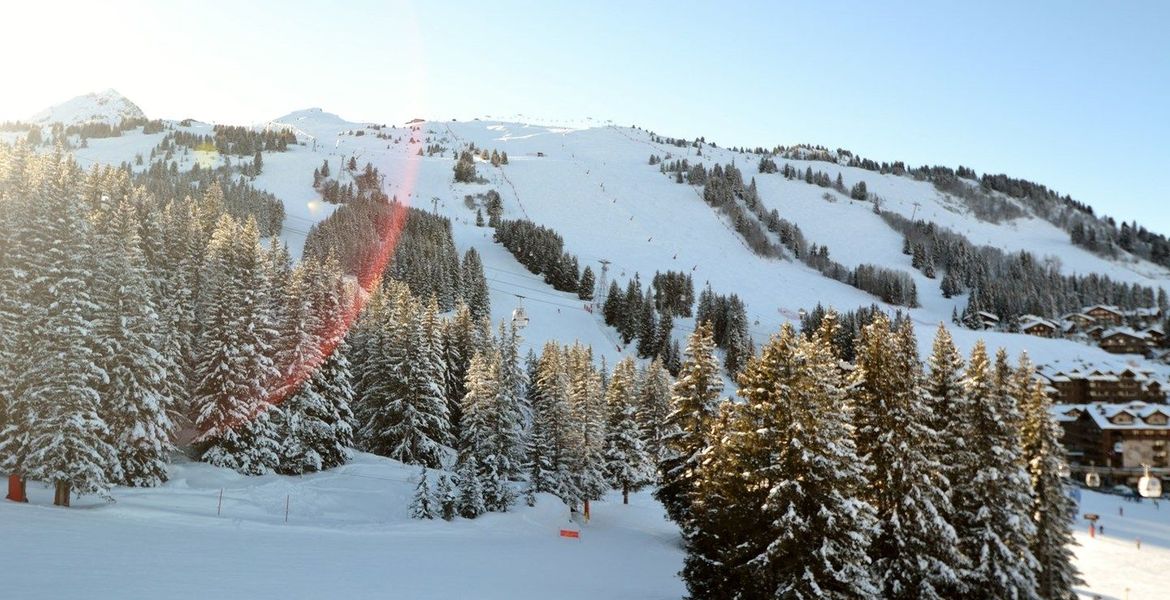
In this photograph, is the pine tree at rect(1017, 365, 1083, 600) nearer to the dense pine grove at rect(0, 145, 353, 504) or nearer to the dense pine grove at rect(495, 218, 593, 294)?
the dense pine grove at rect(0, 145, 353, 504)

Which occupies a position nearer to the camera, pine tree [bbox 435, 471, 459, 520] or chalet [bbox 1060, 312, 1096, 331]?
pine tree [bbox 435, 471, 459, 520]

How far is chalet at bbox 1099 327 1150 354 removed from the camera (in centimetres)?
13138

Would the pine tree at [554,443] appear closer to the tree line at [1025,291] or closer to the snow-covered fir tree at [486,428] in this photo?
the snow-covered fir tree at [486,428]

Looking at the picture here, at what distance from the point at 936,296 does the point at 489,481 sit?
174 m

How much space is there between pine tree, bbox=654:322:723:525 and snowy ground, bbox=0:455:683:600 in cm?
413

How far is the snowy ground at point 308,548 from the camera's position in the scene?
16.8 metres

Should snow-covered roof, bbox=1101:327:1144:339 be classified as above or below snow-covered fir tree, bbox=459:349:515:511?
above

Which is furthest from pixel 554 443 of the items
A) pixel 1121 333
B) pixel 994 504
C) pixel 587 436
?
pixel 1121 333

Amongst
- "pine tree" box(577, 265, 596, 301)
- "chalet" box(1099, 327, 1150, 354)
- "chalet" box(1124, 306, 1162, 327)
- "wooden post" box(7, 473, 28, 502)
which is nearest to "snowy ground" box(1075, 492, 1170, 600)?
"wooden post" box(7, 473, 28, 502)

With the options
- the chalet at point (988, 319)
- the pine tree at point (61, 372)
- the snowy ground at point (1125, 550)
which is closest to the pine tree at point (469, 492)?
the pine tree at point (61, 372)

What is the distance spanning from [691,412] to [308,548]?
54.8 ft

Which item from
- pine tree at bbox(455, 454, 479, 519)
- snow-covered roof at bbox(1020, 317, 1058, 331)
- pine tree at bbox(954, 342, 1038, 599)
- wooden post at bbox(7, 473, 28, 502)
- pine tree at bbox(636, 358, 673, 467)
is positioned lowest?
pine tree at bbox(455, 454, 479, 519)

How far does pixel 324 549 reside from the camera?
2464 centimetres

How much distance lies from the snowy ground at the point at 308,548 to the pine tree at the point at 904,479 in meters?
9.16
